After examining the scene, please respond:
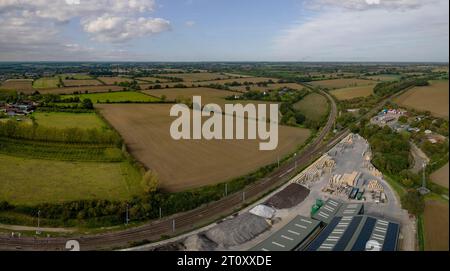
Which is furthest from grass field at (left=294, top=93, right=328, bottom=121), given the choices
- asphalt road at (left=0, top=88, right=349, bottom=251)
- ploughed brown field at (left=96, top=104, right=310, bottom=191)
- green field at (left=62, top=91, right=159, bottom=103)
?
asphalt road at (left=0, top=88, right=349, bottom=251)

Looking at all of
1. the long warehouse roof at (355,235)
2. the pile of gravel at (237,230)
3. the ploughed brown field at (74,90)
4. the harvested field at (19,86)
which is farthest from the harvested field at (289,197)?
the harvested field at (19,86)

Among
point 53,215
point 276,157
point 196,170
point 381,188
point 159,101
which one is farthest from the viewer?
point 159,101

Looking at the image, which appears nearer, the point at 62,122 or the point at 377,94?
the point at 62,122

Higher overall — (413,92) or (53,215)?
(413,92)
